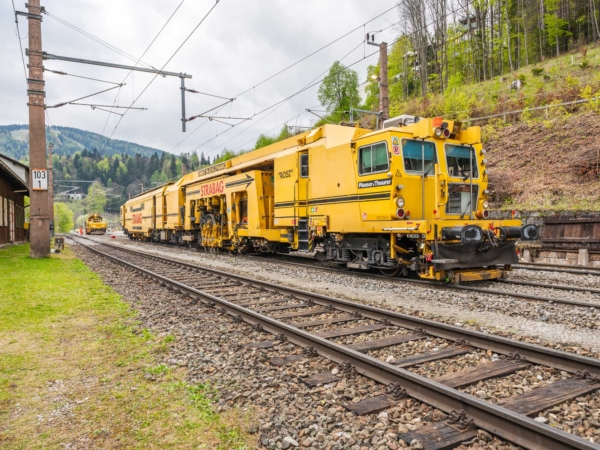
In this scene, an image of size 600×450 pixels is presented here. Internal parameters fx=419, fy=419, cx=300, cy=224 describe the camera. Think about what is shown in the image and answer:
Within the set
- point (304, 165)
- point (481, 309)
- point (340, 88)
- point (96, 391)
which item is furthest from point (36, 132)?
point (340, 88)

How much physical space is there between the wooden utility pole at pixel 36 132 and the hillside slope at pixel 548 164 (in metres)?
17.4

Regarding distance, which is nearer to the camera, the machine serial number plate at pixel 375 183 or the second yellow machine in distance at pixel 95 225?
the machine serial number plate at pixel 375 183

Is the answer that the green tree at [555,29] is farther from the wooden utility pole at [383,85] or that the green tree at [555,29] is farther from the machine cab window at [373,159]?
the machine cab window at [373,159]

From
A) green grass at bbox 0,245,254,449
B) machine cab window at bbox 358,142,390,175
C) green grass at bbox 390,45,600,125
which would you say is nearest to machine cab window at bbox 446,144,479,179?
machine cab window at bbox 358,142,390,175

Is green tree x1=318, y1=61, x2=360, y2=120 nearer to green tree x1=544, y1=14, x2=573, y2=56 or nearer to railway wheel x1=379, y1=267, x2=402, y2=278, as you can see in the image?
green tree x1=544, y1=14, x2=573, y2=56

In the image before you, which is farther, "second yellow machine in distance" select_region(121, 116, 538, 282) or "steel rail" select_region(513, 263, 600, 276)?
"steel rail" select_region(513, 263, 600, 276)

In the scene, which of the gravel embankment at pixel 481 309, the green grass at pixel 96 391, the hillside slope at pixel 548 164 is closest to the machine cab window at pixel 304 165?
the gravel embankment at pixel 481 309

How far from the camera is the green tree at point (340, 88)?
56688mm

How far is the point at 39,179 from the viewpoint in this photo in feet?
46.3

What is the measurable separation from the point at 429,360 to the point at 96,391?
10.2 ft

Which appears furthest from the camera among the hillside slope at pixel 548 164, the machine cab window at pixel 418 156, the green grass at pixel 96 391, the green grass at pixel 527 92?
the green grass at pixel 527 92

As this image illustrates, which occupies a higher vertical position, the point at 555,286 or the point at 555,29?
the point at 555,29

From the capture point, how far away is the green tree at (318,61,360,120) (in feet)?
186

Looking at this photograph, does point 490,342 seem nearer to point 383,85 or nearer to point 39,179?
point 383,85
